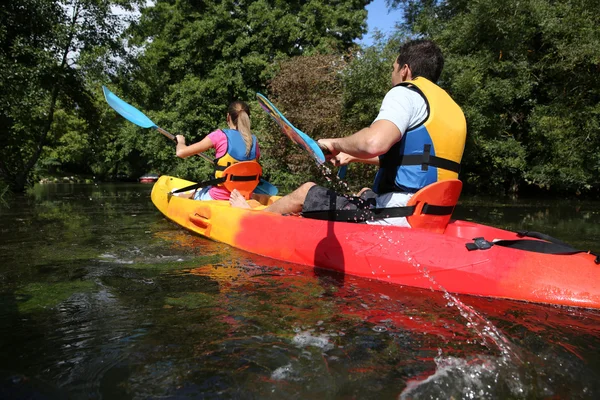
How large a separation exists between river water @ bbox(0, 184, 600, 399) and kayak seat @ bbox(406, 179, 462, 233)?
0.51 metres

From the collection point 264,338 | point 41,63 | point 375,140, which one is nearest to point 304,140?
point 375,140

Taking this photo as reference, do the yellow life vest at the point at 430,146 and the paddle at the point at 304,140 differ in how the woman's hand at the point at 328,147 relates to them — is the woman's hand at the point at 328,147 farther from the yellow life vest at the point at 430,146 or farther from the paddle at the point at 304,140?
the yellow life vest at the point at 430,146

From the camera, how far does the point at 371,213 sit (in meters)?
3.24

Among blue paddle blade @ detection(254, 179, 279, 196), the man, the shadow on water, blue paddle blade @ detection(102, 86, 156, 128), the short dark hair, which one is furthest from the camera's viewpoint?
blue paddle blade @ detection(102, 86, 156, 128)

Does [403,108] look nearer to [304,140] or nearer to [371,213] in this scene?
[304,140]

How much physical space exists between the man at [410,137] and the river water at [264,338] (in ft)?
2.27

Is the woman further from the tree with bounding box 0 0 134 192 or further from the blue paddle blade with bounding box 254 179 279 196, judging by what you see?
the tree with bounding box 0 0 134 192

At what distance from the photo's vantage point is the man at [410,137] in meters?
2.78

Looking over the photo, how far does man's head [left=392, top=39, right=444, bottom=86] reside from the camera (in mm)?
3182

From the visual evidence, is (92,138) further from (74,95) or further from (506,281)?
(506,281)

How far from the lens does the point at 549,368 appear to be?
1.74 meters

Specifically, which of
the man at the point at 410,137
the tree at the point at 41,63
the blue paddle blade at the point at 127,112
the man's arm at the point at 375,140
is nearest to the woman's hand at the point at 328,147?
the man at the point at 410,137

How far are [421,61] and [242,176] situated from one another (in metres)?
2.71

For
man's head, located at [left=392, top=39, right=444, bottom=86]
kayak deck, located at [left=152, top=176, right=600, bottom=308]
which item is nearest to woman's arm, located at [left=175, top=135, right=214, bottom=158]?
kayak deck, located at [left=152, top=176, right=600, bottom=308]
